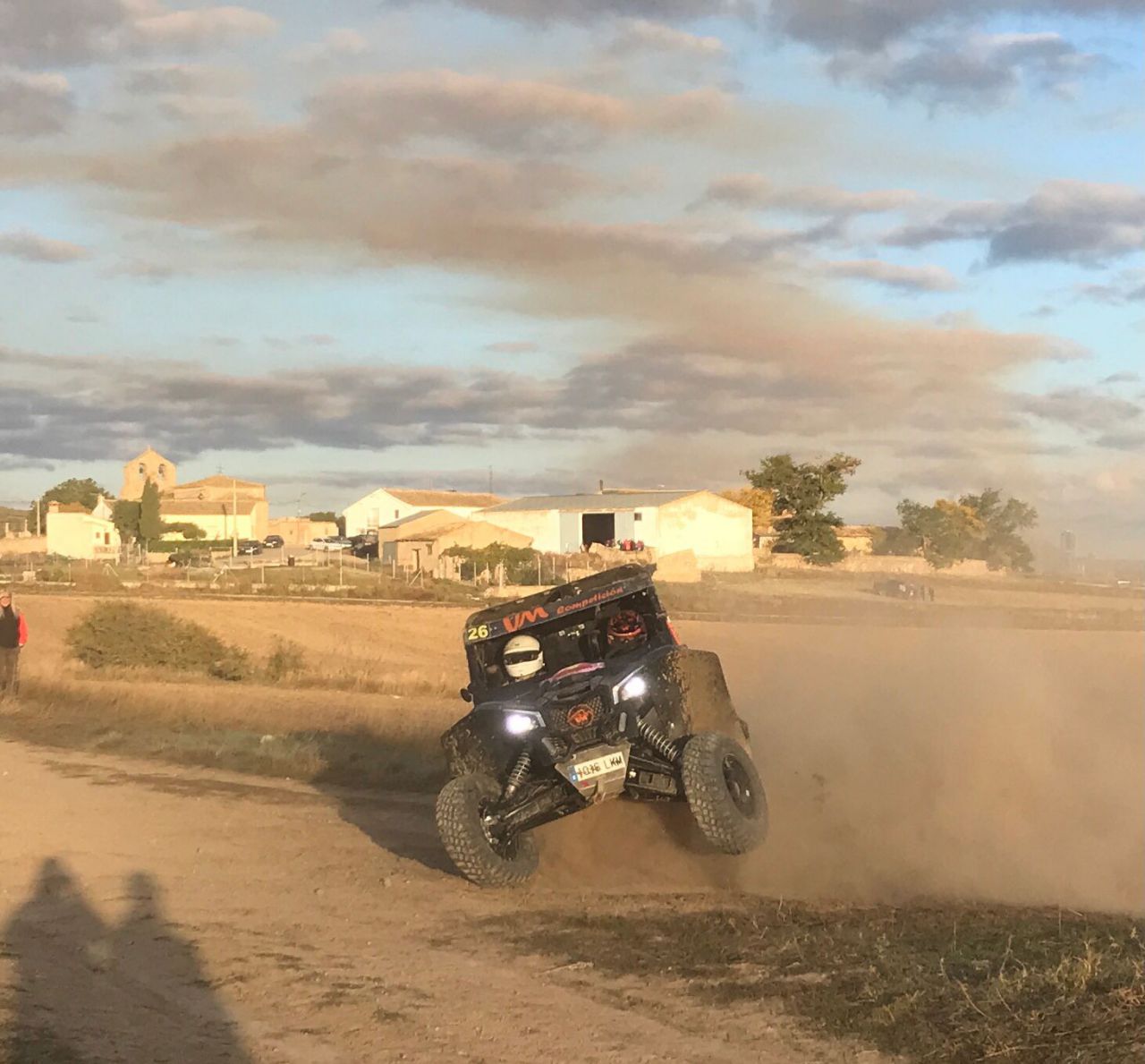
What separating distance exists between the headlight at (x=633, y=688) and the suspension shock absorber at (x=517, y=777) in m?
0.85

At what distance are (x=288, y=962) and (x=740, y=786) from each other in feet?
12.1

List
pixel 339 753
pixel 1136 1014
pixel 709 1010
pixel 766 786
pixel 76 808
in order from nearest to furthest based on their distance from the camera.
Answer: pixel 1136 1014 → pixel 709 1010 → pixel 766 786 → pixel 76 808 → pixel 339 753

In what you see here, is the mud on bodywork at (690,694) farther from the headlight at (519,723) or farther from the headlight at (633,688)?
the headlight at (519,723)

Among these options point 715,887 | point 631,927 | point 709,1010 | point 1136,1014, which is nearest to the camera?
point 1136,1014

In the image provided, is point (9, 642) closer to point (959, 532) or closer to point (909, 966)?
point (909, 966)

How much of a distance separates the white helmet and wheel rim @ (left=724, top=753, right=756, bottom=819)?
2009 millimetres

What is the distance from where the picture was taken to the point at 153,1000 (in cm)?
711

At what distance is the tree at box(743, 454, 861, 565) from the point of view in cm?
9150

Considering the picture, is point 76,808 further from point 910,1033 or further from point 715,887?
point 910,1033

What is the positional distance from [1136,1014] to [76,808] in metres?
11.1

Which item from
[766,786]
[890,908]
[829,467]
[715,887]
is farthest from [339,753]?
[829,467]

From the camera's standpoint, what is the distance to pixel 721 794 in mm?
9375

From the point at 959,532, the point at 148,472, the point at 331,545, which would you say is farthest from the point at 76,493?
the point at 959,532

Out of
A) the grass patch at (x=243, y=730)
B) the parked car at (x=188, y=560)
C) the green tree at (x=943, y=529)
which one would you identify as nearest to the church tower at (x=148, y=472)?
the parked car at (x=188, y=560)
